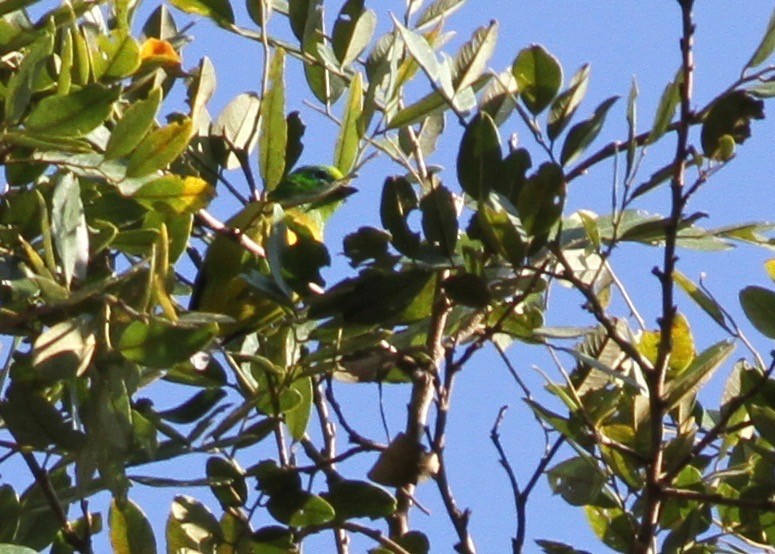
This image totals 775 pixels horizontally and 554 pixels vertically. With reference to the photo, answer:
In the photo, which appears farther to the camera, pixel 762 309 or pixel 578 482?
pixel 578 482

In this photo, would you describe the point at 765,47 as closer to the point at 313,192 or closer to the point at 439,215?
the point at 439,215

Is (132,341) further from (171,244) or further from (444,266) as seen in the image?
(444,266)

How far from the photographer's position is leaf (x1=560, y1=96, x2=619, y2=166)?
1.38 m

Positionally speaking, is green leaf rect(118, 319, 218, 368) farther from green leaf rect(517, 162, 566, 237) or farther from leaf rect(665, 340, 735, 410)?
leaf rect(665, 340, 735, 410)

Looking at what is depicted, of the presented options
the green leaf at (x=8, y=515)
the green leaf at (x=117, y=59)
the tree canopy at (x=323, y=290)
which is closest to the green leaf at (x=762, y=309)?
the tree canopy at (x=323, y=290)

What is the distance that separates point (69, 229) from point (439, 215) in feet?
1.25

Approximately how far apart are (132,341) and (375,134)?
51 centimetres

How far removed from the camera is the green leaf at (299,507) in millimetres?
1450

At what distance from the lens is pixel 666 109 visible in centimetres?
128

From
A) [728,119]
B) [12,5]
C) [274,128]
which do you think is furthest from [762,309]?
[12,5]

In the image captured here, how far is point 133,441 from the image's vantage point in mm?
1188

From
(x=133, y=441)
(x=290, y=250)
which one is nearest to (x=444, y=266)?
(x=290, y=250)

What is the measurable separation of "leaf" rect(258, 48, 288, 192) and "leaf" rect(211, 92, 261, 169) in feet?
0.54

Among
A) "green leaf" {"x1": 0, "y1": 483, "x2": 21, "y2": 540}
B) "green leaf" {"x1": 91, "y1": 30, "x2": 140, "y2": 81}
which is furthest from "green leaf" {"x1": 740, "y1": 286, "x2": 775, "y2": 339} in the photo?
"green leaf" {"x1": 0, "y1": 483, "x2": 21, "y2": 540}
